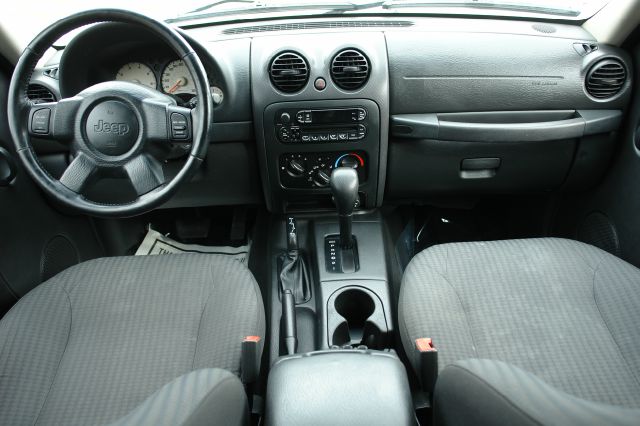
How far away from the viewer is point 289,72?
1.42 meters

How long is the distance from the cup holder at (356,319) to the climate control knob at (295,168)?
0.40 meters

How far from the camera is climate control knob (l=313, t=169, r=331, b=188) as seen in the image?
1.60 meters

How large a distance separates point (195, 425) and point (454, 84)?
122 cm

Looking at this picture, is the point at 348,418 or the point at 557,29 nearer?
the point at 348,418

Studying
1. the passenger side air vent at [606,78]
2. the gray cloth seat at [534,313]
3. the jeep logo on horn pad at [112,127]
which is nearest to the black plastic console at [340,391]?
the gray cloth seat at [534,313]

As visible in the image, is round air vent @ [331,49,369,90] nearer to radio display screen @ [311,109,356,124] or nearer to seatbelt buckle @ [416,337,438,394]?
radio display screen @ [311,109,356,124]

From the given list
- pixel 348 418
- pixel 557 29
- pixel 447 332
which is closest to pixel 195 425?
pixel 348 418

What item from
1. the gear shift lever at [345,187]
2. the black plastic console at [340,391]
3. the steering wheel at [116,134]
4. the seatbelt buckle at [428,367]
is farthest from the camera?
the gear shift lever at [345,187]

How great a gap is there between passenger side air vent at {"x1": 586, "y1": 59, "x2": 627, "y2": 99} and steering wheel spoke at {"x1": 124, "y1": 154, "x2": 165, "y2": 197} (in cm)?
133

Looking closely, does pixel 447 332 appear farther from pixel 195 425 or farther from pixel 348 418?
pixel 195 425

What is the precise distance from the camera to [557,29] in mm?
1606

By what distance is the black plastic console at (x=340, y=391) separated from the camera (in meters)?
0.82

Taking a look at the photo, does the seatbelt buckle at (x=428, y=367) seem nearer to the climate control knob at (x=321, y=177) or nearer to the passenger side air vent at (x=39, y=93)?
the climate control knob at (x=321, y=177)

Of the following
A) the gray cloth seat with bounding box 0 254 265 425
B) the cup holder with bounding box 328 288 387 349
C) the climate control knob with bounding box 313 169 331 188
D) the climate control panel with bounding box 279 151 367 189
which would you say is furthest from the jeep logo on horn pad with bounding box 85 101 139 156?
the cup holder with bounding box 328 288 387 349
